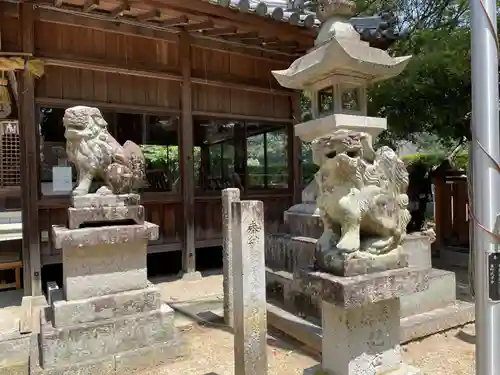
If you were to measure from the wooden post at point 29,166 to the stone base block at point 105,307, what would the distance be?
7.88 feet

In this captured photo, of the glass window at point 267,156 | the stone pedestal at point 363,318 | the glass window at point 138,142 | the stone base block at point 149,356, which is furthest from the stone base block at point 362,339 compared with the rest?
the glass window at point 267,156

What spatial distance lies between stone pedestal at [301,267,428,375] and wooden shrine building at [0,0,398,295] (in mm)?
4901

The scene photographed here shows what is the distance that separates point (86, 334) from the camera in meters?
3.78

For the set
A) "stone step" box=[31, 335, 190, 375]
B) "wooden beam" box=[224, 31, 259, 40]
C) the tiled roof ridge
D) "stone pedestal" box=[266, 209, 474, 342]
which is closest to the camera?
"stone step" box=[31, 335, 190, 375]

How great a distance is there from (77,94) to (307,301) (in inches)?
191

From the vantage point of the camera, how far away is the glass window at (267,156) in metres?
8.30

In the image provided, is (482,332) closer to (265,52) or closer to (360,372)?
(360,372)

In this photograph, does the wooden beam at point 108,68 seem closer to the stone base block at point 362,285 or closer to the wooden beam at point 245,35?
the wooden beam at point 245,35

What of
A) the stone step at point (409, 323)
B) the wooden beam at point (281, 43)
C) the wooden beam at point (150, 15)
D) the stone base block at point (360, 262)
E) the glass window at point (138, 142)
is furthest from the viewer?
the wooden beam at point (281, 43)

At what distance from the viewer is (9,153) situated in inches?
347

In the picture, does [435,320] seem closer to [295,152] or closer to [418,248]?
[418,248]

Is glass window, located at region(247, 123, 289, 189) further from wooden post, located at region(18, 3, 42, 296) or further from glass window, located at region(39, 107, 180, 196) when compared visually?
wooden post, located at region(18, 3, 42, 296)

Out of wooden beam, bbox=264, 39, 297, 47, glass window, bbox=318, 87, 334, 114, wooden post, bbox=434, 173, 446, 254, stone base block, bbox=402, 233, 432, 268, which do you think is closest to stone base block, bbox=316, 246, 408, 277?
stone base block, bbox=402, 233, 432, 268

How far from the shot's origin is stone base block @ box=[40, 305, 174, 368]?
12.0ft
